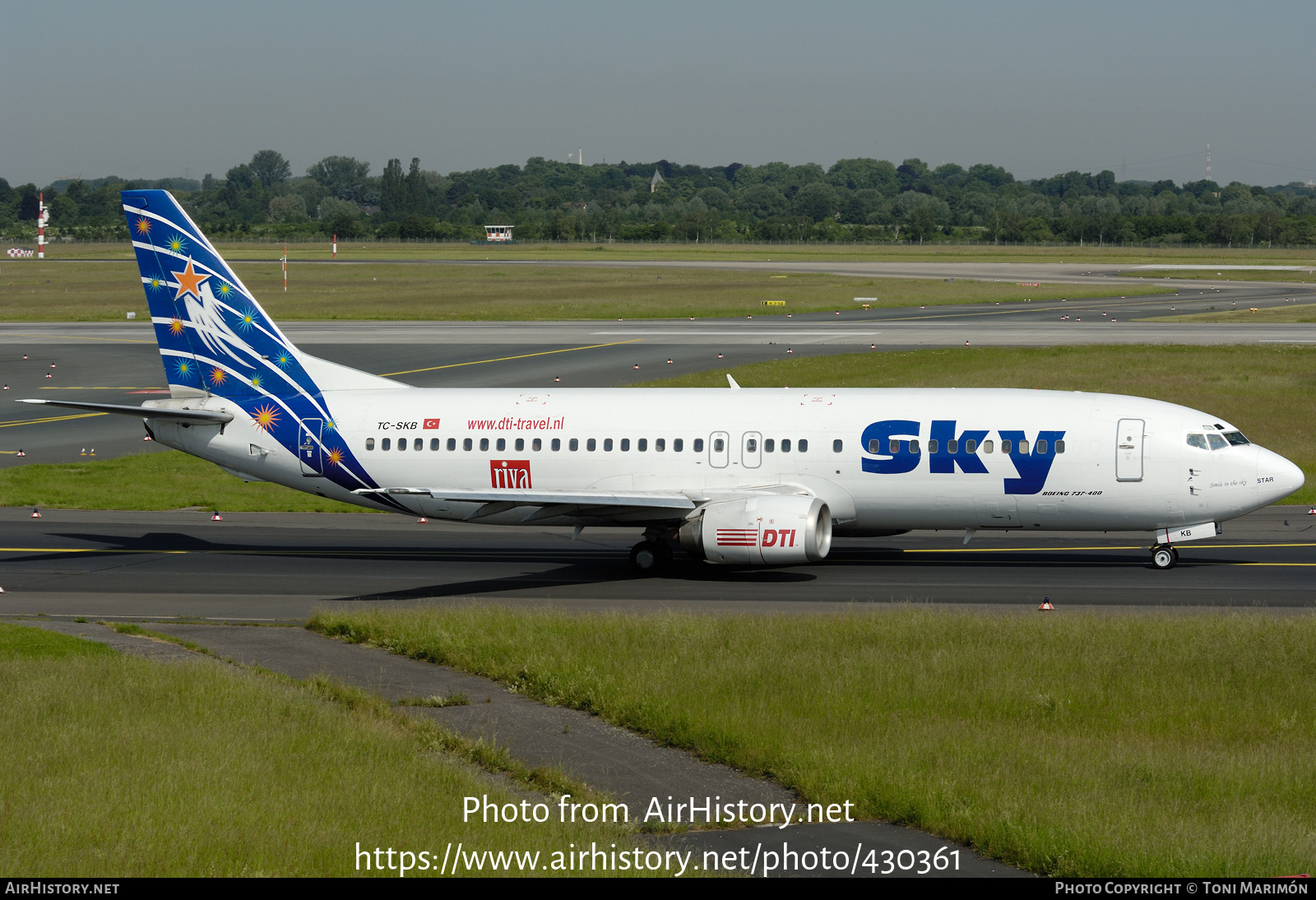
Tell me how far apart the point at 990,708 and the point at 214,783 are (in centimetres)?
1011

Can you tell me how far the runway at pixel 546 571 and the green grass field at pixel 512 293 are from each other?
6187 centimetres

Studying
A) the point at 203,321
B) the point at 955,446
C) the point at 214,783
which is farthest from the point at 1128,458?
the point at 203,321

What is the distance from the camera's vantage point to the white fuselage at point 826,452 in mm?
30016

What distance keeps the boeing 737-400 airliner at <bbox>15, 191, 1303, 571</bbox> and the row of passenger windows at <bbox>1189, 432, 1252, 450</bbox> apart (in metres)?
0.06

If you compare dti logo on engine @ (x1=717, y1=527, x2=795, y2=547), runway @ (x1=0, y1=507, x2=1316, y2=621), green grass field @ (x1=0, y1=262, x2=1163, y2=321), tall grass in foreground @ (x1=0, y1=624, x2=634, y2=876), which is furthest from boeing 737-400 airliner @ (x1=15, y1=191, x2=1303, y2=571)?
green grass field @ (x1=0, y1=262, x2=1163, y2=321)

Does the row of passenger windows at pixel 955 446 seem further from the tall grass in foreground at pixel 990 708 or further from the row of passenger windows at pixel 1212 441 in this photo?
the tall grass in foreground at pixel 990 708

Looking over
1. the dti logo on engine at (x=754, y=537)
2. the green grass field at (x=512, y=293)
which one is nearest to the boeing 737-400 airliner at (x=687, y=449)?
the dti logo on engine at (x=754, y=537)

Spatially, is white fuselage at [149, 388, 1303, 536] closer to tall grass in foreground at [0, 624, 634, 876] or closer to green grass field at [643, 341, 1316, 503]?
tall grass in foreground at [0, 624, 634, 876]

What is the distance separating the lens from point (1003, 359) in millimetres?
65000

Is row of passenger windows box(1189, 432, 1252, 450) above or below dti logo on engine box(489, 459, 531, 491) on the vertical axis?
above

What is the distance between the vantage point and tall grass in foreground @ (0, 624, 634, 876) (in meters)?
12.5

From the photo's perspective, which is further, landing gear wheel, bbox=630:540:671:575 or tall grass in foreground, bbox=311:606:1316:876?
landing gear wheel, bbox=630:540:671:575

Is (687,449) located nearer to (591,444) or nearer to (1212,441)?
(591,444)

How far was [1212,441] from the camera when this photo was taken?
3011cm
